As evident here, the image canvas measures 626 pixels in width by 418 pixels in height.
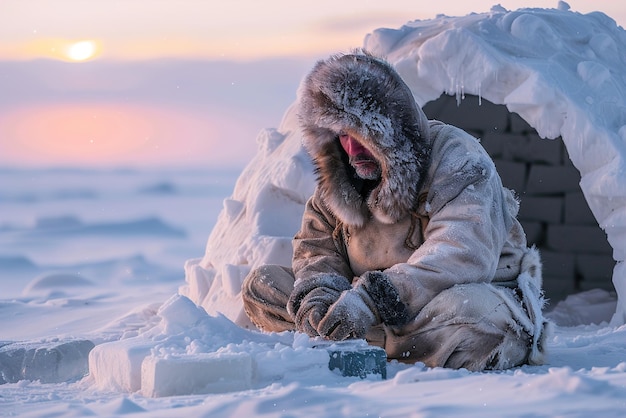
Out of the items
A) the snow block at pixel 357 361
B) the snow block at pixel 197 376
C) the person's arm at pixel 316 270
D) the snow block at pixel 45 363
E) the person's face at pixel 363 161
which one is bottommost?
the snow block at pixel 45 363

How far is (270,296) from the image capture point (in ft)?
16.1

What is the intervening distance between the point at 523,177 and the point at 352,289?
3.12m

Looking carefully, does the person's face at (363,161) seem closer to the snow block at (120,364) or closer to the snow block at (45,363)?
the snow block at (120,364)

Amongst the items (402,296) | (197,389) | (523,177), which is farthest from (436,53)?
(197,389)

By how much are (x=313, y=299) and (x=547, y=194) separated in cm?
316

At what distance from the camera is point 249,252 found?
19.5ft

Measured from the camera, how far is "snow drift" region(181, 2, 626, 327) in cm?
587

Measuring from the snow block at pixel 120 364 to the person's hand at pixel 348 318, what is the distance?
2.12 ft

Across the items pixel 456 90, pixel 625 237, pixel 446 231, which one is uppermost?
pixel 456 90

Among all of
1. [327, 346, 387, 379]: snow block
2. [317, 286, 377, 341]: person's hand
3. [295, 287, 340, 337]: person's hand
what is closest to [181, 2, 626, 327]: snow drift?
[295, 287, 340, 337]: person's hand

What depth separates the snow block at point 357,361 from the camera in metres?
3.78

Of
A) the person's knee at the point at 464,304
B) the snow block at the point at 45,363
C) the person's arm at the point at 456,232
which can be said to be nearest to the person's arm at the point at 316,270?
the person's arm at the point at 456,232

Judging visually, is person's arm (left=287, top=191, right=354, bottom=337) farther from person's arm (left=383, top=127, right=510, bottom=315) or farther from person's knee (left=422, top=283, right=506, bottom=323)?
person's knee (left=422, top=283, right=506, bottom=323)

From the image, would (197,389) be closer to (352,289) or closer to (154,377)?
(154,377)
